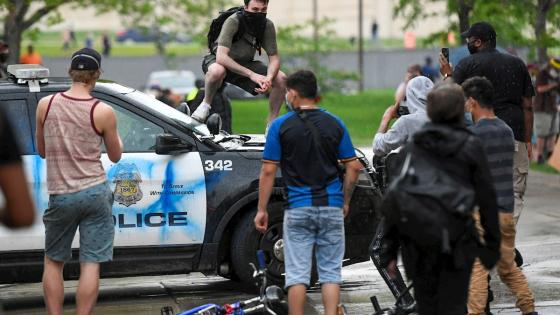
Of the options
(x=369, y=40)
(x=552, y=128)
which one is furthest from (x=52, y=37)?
(x=552, y=128)

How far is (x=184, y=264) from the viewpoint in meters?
9.23

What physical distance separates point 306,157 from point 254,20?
339 centimetres

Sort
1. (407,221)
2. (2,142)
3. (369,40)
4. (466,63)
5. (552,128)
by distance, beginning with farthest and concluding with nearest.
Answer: (369,40)
(552,128)
(466,63)
(407,221)
(2,142)

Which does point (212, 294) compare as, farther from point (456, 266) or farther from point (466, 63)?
point (456, 266)

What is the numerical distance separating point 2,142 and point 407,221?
2087 mm

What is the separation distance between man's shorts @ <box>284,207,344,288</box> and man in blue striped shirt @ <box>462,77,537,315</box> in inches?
36.2

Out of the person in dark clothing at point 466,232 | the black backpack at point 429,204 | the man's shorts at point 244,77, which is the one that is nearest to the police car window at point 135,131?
the man's shorts at point 244,77

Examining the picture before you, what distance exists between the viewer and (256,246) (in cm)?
923

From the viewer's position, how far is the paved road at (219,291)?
916 centimetres

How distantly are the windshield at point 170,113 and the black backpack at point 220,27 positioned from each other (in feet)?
3.76

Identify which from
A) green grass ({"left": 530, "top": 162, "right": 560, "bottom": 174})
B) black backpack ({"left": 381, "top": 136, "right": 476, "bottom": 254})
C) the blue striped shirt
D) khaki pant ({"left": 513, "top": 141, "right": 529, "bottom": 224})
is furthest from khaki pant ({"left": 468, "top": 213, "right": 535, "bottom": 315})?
green grass ({"left": 530, "top": 162, "right": 560, "bottom": 174})


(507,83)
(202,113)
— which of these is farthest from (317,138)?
(202,113)

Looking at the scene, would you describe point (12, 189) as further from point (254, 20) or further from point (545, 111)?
point (545, 111)

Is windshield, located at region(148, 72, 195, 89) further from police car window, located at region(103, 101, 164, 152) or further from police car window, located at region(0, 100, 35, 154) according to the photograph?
police car window, located at region(0, 100, 35, 154)
